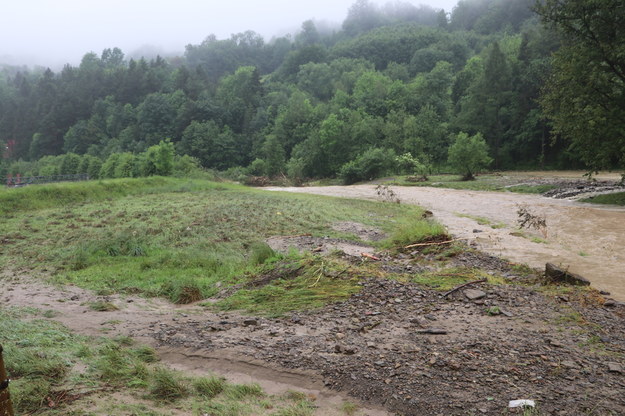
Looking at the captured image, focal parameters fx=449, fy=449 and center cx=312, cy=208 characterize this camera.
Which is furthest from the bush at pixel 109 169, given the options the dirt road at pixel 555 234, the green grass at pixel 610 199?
the green grass at pixel 610 199

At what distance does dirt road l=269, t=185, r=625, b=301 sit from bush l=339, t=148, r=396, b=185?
24.4 meters

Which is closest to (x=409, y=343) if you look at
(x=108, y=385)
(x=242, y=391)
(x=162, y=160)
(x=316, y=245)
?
(x=242, y=391)

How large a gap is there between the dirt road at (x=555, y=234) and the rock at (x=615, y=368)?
12.7ft

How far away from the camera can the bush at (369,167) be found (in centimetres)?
5056

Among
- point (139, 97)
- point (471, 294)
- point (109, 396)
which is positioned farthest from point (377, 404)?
point (139, 97)

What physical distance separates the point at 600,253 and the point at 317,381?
10542 millimetres

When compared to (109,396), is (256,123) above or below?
above

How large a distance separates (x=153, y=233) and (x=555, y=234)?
13.1 m

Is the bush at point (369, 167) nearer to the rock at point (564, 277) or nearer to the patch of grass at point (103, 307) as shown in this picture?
the rock at point (564, 277)

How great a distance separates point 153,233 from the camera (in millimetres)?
14250

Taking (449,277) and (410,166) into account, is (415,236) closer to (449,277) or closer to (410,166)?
(449,277)

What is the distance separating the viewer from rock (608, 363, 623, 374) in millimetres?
4852

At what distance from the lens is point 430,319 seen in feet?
20.9

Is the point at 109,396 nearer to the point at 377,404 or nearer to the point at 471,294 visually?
the point at 377,404
